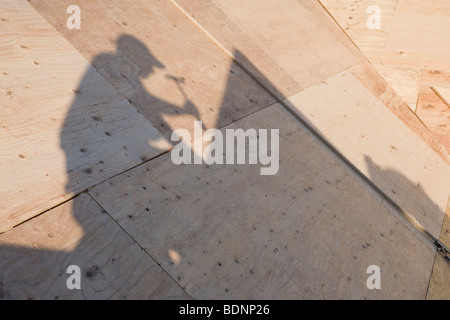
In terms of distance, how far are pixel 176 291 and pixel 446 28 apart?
5.69m

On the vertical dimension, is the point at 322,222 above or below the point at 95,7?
below

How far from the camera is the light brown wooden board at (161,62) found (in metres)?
5.44

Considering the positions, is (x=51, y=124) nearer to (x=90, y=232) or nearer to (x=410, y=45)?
(x=90, y=232)

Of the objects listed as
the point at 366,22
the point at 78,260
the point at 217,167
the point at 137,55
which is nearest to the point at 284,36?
the point at 366,22

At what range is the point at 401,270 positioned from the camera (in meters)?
5.32

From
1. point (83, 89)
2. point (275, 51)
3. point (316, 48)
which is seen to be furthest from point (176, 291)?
point (316, 48)

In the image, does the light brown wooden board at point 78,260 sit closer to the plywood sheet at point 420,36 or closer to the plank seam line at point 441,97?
the plank seam line at point 441,97

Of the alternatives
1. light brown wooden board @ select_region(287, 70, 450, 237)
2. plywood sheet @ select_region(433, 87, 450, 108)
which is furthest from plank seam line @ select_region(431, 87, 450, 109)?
light brown wooden board @ select_region(287, 70, 450, 237)

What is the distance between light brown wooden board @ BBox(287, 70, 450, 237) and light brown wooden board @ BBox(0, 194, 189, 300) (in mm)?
2942

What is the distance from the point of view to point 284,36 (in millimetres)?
7156

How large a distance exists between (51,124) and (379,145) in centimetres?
396

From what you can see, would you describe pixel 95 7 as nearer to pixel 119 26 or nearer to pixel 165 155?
pixel 119 26

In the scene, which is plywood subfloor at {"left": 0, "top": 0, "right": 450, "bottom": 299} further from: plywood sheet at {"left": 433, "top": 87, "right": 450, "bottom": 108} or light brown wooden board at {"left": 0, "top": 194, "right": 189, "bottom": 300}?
plywood sheet at {"left": 433, "top": 87, "right": 450, "bottom": 108}

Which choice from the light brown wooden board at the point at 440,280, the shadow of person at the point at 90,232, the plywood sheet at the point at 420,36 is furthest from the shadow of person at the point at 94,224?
the plywood sheet at the point at 420,36
